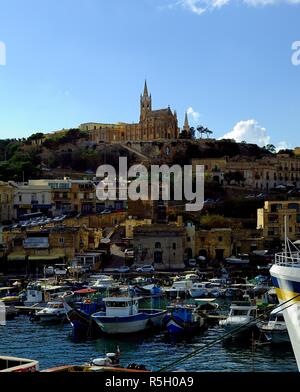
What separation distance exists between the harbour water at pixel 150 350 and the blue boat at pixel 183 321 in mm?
330

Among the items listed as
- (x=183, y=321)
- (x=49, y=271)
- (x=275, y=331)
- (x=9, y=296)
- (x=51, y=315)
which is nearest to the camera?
(x=275, y=331)

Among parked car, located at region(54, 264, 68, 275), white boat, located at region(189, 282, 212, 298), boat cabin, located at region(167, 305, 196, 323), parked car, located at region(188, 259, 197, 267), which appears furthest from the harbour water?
parked car, located at region(188, 259, 197, 267)

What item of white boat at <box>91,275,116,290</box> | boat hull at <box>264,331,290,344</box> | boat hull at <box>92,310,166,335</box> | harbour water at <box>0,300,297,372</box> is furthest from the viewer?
white boat at <box>91,275,116,290</box>

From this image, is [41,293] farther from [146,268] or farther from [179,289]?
[146,268]

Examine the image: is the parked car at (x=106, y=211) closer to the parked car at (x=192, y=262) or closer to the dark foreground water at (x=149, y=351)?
the parked car at (x=192, y=262)

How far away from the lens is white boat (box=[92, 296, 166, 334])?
21000mm

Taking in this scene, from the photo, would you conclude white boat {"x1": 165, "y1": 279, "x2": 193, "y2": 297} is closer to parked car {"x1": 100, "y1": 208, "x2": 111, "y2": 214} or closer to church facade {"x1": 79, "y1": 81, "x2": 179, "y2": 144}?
parked car {"x1": 100, "y1": 208, "x2": 111, "y2": 214}

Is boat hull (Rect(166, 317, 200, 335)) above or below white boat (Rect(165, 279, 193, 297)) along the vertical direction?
below

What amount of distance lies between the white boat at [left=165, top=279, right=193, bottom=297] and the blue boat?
633cm

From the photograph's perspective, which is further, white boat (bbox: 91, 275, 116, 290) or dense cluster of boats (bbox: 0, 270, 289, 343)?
white boat (bbox: 91, 275, 116, 290)

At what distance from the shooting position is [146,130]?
75625 millimetres

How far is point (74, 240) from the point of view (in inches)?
1419

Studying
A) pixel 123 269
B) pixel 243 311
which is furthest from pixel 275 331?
pixel 123 269

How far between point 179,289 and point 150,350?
976cm
